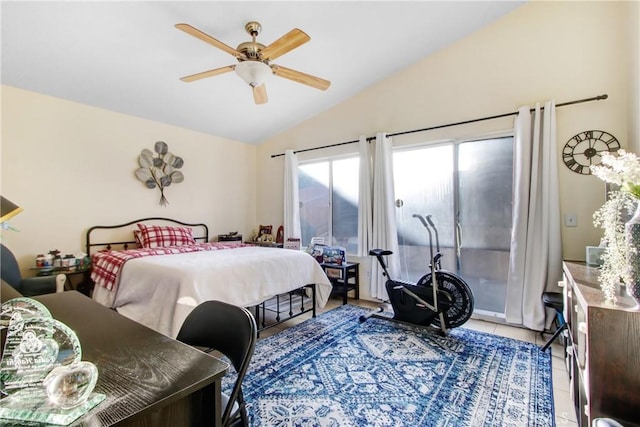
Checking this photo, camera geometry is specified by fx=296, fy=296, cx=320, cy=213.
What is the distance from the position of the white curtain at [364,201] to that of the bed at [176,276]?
2.77 feet

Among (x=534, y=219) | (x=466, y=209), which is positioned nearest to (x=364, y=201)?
(x=466, y=209)

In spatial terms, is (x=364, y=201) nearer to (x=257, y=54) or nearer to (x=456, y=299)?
(x=456, y=299)

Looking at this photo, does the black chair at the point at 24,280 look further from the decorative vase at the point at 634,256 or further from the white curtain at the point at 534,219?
Result: the white curtain at the point at 534,219

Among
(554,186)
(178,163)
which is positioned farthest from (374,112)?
(178,163)

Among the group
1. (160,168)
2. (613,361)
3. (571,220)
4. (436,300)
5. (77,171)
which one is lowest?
(436,300)

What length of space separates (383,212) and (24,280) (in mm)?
3802

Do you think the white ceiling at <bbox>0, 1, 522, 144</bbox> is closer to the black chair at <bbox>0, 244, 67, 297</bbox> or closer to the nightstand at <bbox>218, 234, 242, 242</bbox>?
the black chair at <bbox>0, 244, 67, 297</bbox>

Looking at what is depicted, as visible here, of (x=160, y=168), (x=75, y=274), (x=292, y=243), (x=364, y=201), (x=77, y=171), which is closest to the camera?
(x=75, y=274)

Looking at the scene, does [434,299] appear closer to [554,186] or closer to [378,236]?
[378,236]

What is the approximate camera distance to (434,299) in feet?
9.51

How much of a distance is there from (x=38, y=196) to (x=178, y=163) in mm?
1573

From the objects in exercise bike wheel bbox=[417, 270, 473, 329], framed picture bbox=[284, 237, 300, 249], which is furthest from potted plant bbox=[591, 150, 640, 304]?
framed picture bbox=[284, 237, 300, 249]

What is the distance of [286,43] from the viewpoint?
84.7 inches

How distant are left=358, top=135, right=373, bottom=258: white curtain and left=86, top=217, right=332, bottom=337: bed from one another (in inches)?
33.3
